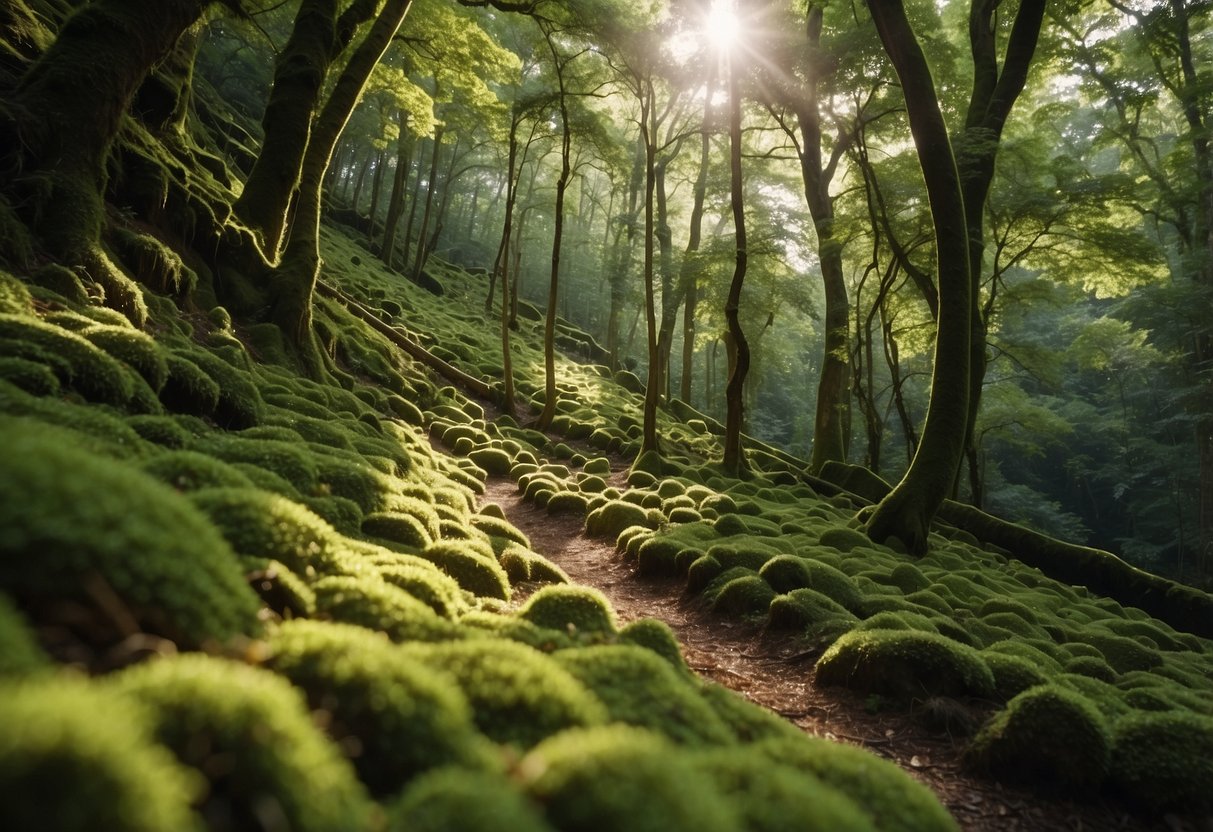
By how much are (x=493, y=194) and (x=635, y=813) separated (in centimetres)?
6713

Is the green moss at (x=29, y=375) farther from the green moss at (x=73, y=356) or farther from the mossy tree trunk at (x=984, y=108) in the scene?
the mossy tree trunk at (x=984, y=108)

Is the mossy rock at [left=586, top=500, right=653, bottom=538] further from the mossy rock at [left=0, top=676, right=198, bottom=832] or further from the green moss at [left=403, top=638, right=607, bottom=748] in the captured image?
the mossy rock at [left=0, top=676, right=198, bottom=832]

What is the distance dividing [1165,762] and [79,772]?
5.33m

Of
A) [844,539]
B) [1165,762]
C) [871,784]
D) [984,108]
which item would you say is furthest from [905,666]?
[984,108]

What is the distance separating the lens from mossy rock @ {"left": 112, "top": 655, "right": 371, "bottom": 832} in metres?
1.40

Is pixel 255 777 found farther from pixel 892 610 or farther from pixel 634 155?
pixel 634 155

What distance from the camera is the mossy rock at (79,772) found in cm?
108

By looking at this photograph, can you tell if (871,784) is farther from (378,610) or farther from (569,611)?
(378,610)

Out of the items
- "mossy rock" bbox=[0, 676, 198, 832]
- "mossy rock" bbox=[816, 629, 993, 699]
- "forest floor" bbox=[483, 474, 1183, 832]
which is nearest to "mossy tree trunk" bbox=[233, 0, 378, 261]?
"forest floor" bbox=[483, 474, 1183, 832]

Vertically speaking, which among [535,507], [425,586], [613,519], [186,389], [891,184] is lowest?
[535,507]

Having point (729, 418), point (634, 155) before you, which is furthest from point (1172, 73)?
point (634, 155)

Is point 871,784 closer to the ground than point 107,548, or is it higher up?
closer to the ground

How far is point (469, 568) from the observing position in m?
5.17

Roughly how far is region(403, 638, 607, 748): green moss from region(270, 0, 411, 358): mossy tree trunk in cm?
929
